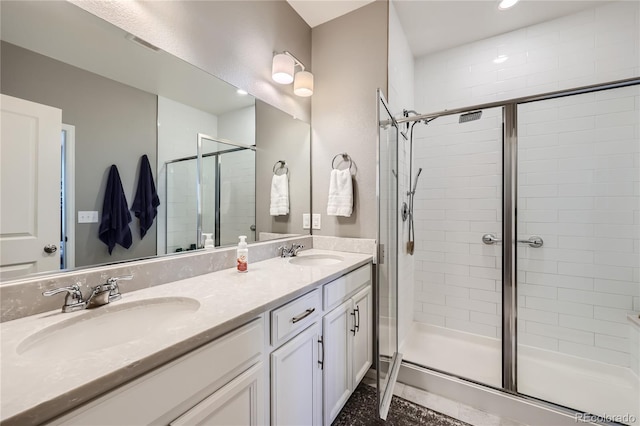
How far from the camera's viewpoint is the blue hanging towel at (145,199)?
1124 mm

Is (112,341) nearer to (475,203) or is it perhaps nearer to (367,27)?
(367,27)

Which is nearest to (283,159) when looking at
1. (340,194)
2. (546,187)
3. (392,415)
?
(340,194)

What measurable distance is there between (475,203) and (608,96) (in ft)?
3.68

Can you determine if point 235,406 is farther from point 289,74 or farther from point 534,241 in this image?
point 534,241

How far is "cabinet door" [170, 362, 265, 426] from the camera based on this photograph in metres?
0.70

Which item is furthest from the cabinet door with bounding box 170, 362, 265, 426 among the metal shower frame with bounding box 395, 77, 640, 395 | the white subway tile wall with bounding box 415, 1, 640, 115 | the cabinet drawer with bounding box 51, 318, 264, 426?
the white subway tile wall with bounding box 415, 1, 640, 115

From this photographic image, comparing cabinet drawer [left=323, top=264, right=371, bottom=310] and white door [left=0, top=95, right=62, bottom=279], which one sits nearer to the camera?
white door [left=0, top=95, right=62, bottom=279]

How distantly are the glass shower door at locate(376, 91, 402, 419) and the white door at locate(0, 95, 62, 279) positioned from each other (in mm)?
1341

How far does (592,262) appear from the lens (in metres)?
1.95

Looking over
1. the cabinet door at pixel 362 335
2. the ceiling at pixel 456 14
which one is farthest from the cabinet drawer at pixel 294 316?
the ceiling at pixel 456 14

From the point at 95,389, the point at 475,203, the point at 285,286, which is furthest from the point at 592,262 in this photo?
the point at 95,389

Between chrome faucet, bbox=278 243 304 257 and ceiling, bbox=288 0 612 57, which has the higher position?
ceiling, bbox=288 0 612 57

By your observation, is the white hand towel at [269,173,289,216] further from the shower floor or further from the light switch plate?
the shower floor

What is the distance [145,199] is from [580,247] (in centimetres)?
289
